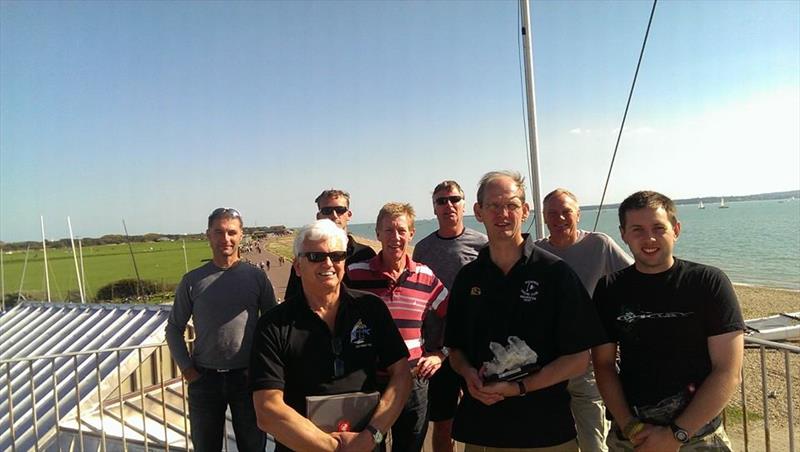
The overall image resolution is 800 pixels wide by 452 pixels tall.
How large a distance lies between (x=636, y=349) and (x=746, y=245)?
60.7 m

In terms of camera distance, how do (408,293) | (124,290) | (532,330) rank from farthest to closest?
1. (124,290)
2. (408,293)
3. (532,330)

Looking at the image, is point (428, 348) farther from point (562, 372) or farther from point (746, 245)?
point (746, 245)

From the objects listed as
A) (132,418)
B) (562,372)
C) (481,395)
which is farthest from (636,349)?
(132,418)

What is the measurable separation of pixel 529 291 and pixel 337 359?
37.6 inches

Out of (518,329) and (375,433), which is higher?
(518,329)

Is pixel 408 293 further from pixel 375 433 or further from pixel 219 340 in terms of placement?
pixel 219 340

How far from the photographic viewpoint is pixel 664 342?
198 cm

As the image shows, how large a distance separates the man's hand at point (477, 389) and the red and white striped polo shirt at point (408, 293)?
59 cm

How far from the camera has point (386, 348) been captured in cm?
216

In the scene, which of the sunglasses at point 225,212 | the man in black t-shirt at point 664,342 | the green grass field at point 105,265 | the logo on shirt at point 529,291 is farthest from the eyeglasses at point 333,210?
the green grass field at point 105,265

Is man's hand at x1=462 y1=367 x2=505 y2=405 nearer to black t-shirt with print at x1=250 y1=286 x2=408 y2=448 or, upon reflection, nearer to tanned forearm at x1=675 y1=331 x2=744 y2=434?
black t-shirt with print at x1=250 y1=286 x2=408 y2=448

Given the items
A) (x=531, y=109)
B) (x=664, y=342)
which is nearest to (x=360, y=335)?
(x=664, y=342)

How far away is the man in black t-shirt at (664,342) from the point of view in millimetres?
1895

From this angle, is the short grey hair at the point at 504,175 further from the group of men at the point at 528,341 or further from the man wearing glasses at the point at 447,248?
the man wearing glasses at the point at 447,248
